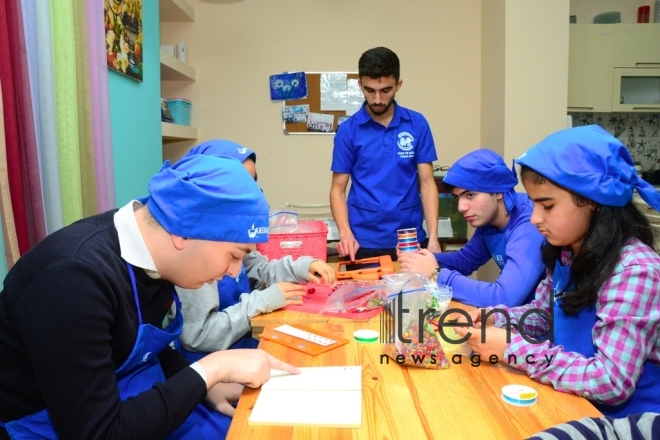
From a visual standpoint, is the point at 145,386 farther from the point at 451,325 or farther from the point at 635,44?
the point at 635,44

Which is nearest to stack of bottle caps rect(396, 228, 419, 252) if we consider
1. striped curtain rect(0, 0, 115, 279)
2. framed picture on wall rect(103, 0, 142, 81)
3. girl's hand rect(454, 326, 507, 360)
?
girl's hand rect(454, 326, 507, 360)

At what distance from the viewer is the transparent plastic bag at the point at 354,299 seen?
1700 mm

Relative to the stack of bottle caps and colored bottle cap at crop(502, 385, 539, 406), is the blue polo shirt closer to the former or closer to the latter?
the stack of bottle caps

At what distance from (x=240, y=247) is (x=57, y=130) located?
1215 mm

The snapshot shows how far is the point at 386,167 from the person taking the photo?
2.89 meters

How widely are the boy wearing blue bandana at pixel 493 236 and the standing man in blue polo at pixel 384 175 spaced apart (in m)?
Answer: 0.66

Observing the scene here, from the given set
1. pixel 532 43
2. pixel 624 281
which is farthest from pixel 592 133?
pixel 532 43

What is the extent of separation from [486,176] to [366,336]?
0.85 meters

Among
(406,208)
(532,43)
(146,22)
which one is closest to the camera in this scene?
(406,208)

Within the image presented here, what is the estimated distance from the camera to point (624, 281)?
1.15m

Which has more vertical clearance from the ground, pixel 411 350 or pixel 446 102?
pixel 446 102

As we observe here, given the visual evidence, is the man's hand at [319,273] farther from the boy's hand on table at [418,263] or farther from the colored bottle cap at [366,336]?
the colored bottle cap at [366,336]

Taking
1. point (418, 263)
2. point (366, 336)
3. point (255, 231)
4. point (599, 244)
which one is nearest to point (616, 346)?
point (599, 244)

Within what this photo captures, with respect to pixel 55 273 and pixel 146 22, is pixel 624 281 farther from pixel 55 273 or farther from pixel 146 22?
pixel 146 22
